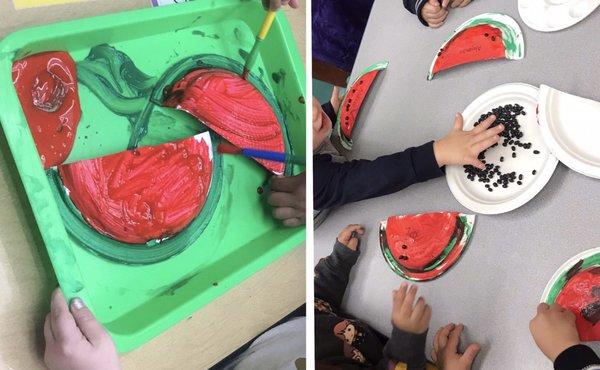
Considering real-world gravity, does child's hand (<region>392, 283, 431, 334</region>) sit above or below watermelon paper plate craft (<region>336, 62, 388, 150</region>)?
below

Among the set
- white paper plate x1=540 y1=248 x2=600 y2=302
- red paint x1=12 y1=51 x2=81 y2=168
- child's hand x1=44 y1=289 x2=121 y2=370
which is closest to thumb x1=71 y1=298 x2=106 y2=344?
child's hand x1=44 y1=289 x2=121 y2=370

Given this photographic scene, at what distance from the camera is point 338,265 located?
1.24 feet

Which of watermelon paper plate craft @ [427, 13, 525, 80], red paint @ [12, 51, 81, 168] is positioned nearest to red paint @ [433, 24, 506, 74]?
watermelon paper plate craft @ [427, 13, 525, 80]

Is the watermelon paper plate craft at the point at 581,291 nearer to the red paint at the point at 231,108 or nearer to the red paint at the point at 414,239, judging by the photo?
the red paint at the point at 414,239

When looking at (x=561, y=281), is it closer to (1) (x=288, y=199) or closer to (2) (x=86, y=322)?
(1) (x=288, y=199)

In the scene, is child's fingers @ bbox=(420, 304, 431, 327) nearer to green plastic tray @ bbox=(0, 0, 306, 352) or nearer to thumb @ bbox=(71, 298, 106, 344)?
green plastic tray @ bbox=(0, 0, 306, 352)

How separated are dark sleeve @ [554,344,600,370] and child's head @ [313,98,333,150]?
0.70 feet

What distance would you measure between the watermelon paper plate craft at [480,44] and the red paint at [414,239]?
105 mm

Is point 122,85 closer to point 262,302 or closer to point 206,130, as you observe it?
point 206,130

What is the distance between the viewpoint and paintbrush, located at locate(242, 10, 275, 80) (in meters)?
0.44

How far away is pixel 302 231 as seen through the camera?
0.43 metres

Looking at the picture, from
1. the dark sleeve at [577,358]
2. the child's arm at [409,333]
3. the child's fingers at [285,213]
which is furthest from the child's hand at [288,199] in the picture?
the dark sleeve at [577,358]

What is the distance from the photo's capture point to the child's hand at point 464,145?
0.36 meters

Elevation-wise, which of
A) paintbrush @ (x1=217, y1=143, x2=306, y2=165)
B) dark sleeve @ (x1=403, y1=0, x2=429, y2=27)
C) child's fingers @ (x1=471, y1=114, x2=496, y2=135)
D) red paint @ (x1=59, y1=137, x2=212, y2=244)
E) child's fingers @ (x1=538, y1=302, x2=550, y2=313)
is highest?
dark sleeve @ (x1=403, y1=0, x2=429, y2=27)
